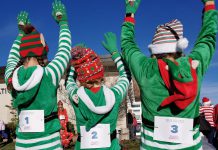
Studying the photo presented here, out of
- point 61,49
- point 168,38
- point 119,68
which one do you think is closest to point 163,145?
point 168,38

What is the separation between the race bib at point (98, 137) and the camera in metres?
3.81

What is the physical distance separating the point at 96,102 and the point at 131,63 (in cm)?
55

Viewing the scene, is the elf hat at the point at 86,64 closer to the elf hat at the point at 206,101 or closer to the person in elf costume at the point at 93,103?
the person in elf costume at the point at 93,103

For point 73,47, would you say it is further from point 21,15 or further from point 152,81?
point 152,81

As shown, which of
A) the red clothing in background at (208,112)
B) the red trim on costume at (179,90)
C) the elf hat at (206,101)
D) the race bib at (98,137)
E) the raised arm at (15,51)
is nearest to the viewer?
the red trim on costume at (179,90)

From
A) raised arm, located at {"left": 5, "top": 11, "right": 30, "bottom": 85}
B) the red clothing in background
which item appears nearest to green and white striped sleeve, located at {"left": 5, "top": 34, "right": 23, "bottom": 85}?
raised arm, located at {"left": 5, "top": 11, "right": 30, "bottom": 85}

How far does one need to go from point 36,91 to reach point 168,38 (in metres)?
1.36

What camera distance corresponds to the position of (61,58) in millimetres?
3891

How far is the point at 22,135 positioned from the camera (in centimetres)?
389

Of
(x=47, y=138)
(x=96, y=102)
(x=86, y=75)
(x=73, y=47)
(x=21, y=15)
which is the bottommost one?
(x=47, y=138)

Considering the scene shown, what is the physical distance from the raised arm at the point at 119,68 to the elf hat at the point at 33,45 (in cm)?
79

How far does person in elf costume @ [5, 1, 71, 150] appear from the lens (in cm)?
370

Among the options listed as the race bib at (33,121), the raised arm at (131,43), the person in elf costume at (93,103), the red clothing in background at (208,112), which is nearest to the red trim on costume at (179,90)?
the raised arm at (131,43)

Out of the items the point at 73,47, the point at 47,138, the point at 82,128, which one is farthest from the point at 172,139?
the point at 73,47
